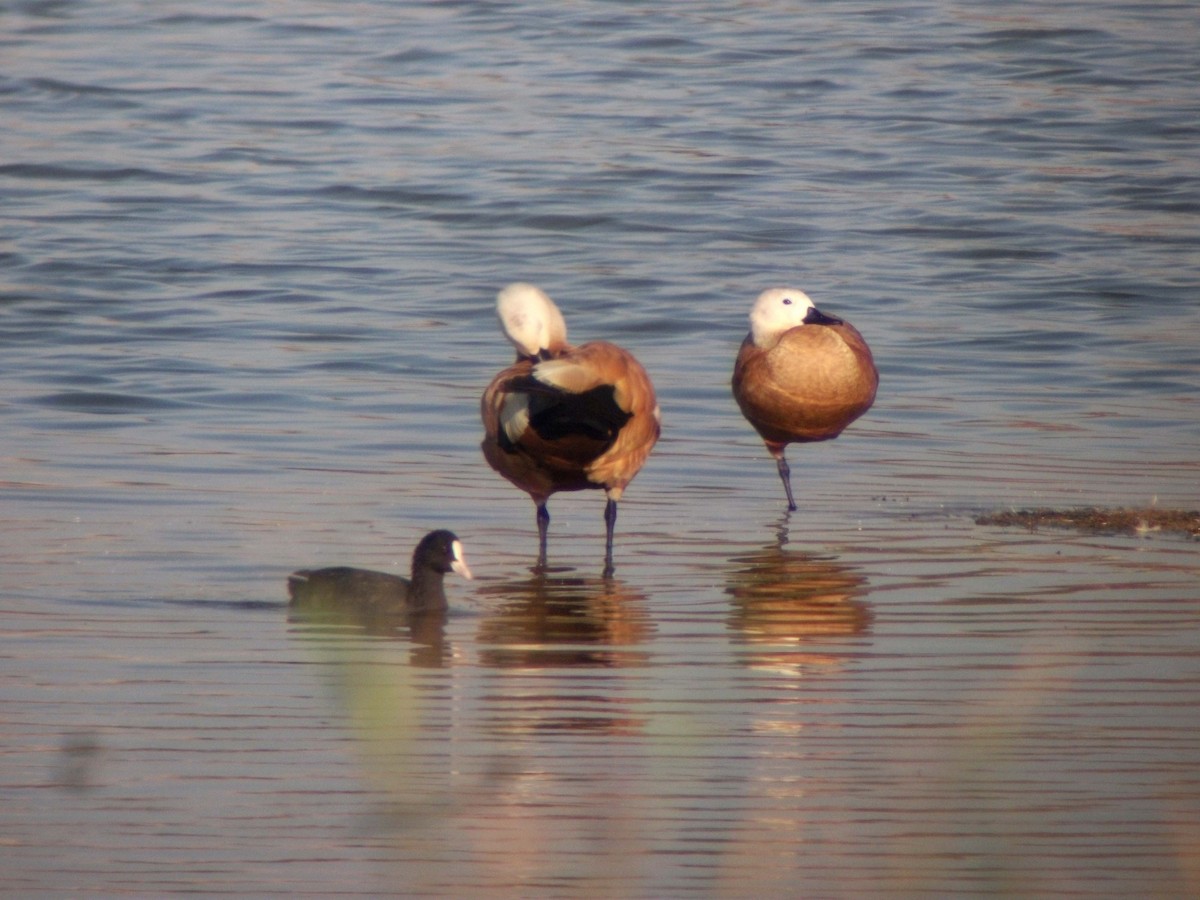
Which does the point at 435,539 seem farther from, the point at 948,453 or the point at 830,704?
the point at 948,453

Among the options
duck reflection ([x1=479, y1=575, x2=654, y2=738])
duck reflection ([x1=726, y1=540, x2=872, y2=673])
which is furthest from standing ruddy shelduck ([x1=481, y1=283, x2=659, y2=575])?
duck reflection ([x1=726, y1=540, x2=872, y2=673])

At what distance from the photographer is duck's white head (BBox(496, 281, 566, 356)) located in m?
8.01

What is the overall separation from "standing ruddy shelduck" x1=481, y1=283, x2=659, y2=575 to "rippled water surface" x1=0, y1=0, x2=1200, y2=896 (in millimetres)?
290

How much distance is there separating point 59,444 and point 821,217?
372 inches

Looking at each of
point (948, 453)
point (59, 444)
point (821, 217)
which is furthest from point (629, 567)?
point (821, 217)

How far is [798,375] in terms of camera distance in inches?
360

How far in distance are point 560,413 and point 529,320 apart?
0.77m

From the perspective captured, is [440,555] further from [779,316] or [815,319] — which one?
[815,319]

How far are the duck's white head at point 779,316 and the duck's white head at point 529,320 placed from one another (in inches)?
61.5

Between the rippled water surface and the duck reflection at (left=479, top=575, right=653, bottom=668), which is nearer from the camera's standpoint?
the rippled water surface

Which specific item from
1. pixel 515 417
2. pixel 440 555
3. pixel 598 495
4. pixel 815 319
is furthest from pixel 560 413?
pixel 815 319

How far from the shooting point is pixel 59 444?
970cm

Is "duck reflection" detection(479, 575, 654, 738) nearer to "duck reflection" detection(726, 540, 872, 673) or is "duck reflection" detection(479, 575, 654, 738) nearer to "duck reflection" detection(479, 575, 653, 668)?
"duck reflection" detection(479, 575, 653, 668)

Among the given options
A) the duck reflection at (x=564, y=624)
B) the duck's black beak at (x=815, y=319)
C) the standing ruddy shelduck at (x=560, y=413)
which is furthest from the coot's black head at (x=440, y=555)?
the duck's black beak at (x=815, y=319)
